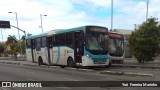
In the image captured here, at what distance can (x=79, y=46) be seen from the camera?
2702 cm

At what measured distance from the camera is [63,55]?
29.8 m

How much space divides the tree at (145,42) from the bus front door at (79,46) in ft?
47.8

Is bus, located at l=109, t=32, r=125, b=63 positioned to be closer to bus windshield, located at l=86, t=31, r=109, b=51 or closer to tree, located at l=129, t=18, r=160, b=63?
tree, located at l=129, t=18, r=160, b=63

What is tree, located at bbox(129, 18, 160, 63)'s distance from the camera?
4053 cm

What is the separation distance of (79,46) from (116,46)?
989cm

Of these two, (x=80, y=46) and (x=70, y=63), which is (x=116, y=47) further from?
(x=80, y=46)

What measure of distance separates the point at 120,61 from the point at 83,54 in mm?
11183

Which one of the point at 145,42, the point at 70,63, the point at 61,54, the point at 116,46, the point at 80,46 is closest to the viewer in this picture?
the point at 80,46

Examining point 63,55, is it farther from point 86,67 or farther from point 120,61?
point 120,61

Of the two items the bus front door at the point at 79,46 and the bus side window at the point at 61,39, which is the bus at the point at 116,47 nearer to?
the bus side window at the point at 61,39

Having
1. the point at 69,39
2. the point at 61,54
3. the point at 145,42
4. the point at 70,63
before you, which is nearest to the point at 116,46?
the point at 145,42

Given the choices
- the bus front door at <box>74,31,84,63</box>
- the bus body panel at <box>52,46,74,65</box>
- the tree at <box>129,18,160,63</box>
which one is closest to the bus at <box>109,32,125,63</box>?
the tree at <box>129,18,160,63</box>

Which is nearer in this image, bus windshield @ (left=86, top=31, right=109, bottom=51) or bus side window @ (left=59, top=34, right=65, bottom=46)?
bus windshield @ (left=86, top=31, right=109, bottom=51)

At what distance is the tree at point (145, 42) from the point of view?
133 ft
